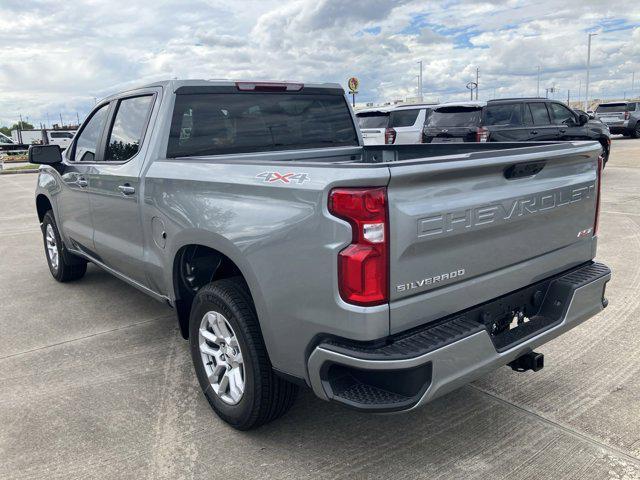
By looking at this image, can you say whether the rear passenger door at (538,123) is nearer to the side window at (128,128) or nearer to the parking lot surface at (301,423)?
the parking lot surface at (301,423)

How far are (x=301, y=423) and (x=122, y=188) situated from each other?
6.59ft

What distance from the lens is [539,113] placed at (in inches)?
505

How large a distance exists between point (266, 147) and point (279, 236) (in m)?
1.64

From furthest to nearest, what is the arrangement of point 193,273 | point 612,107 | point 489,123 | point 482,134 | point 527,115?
point 612,107, point 527,115, point 489,123, point 482,134, point 193,273

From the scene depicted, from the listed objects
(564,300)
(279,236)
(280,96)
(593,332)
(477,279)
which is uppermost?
(280,96)

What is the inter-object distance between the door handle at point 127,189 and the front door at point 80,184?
0.76 metres

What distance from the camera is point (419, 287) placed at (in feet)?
7.88

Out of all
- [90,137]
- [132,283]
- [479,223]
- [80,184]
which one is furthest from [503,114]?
[479,223]

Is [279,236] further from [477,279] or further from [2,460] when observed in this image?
[2,460]

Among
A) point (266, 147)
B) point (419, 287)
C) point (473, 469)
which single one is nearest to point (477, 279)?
point (419, 287)

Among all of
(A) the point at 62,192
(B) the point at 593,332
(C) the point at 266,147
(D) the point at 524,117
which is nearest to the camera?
(C) the point at 266,147

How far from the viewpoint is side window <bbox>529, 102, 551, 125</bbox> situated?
41.8 ft

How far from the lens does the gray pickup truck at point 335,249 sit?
7.53ft

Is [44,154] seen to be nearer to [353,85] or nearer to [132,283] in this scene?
[132,283]
